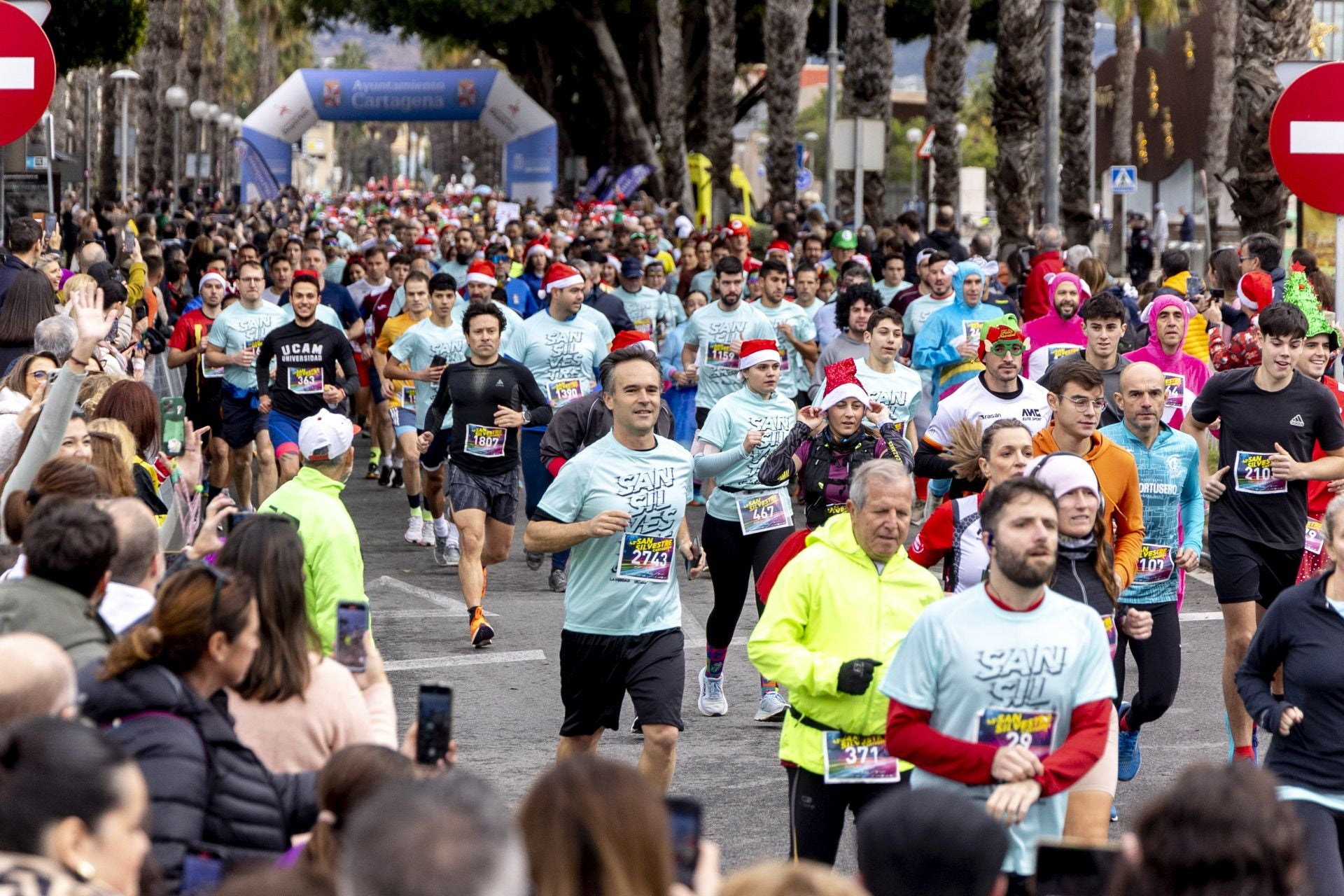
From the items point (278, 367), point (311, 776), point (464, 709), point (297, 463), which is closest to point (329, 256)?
point (278, 367)

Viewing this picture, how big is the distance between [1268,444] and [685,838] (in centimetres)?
559

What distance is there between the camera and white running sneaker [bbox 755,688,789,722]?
8.83 m

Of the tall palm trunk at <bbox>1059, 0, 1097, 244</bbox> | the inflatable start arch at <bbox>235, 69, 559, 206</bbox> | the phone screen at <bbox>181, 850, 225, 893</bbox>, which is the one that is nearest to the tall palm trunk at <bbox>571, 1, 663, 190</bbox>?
the inflatable start arch at <bbox>235, 69, 559, 206</bbox>

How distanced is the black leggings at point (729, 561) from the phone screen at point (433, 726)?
487cm

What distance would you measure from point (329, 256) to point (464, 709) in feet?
47.9

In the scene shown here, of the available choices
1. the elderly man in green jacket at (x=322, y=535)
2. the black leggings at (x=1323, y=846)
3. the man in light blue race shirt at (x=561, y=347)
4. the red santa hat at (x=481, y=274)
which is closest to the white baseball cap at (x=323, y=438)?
the elderly man in green jacket at (x=322, y=535)

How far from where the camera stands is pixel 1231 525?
27.5ft

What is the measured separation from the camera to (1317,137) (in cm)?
820

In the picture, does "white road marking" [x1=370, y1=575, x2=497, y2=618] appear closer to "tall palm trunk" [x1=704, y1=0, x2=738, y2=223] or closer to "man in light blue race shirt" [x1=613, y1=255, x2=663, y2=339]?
"man in light blue race shirt" [x1=613, y1=255, x2=663, y2=339]

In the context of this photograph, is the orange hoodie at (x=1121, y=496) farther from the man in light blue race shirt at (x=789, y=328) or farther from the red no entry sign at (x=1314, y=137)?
the man in light blue race shirt at (x=789, y=328)

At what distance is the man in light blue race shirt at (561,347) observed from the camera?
12.7 m

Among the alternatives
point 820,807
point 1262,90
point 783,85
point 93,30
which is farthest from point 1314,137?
point 783,85

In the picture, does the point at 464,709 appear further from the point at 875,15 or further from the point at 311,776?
the point at 875,15

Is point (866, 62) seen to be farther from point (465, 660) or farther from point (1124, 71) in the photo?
point (1124, 71)
